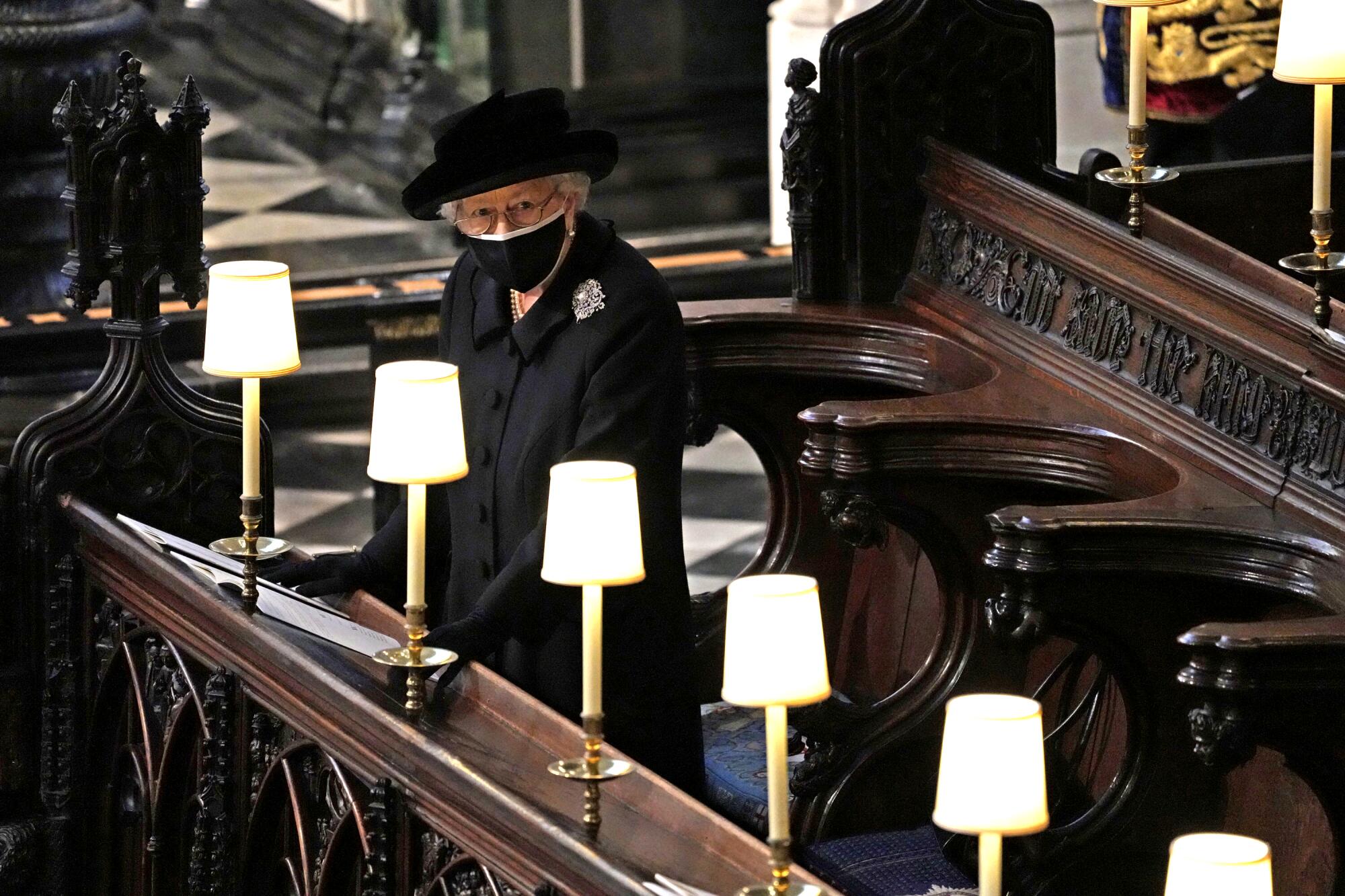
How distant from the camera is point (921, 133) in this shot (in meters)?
4.65

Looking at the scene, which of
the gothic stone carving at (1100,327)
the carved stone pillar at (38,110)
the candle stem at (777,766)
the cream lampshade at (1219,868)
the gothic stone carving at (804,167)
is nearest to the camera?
the cream lampshade at (1219,868)

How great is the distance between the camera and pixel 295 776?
3.41 meters

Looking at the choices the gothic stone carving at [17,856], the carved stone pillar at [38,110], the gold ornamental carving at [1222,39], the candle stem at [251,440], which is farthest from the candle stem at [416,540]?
the gold ornamental carving at [1222,39]

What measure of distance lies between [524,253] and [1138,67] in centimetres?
108

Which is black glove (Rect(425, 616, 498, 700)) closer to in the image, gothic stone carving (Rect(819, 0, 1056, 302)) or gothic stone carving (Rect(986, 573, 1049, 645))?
gothic stone carving (Rect(986, 573, 1049, 645))

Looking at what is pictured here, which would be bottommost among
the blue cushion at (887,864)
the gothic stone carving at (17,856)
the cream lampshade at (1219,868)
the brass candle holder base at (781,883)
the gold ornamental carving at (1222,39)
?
the gothic stone carving at (17,856)

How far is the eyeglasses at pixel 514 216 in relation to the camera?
3.46 meters

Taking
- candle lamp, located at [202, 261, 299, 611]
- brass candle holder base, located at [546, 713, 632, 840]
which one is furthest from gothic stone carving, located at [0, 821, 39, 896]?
brass candle holder base, located at [546, 713, 632, 840]

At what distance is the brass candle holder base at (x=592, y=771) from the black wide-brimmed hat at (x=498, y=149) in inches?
40.9

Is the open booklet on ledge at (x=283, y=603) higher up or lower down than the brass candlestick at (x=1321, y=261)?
lower down

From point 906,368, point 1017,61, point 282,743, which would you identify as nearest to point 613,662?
point 282,743

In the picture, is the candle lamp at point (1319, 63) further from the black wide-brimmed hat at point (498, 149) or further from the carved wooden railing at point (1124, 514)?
the black wide-brimmed hat at point (498, 149)

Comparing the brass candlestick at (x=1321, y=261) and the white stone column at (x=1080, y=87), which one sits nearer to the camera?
the brass candlestick at (x=1321, y=261)

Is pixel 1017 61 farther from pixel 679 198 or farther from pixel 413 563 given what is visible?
pixel 679 198
